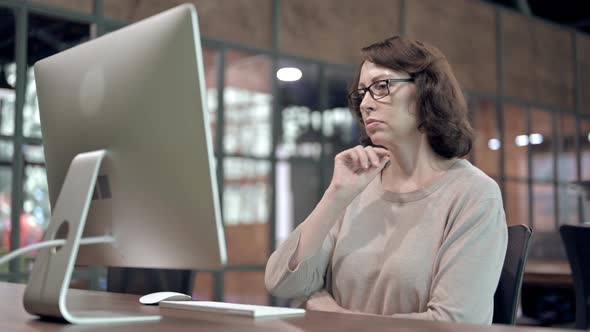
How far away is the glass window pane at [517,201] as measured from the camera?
29.5 ft

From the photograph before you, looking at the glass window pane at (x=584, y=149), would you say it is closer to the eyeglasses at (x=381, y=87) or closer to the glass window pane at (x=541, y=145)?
the glass window pane at (x=541, y=145)

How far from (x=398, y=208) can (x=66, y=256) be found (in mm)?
1035

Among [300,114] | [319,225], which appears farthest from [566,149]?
[319,225]

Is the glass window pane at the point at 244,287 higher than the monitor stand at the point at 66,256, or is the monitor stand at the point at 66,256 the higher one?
the monitor stand at the point at 66,256

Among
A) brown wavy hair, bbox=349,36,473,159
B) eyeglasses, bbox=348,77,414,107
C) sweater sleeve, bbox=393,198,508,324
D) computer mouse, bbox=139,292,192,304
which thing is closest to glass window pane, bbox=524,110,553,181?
brown wavy hair, bbox=349,36,473,159

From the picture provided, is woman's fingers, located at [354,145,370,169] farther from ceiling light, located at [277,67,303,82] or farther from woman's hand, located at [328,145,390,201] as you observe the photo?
ceiling light, located at [277,67,303,82]

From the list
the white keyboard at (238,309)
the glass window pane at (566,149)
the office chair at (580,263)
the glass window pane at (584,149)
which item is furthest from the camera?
the glass window pane at (584,149)

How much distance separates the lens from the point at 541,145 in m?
A: 9.50

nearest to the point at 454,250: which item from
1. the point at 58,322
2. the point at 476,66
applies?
the point at 58,322

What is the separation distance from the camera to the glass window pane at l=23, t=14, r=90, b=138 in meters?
5.12

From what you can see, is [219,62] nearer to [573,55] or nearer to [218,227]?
[218,227]

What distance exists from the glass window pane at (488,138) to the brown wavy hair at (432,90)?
6.84m

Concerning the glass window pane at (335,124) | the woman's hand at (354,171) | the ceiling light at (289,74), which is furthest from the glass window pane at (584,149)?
the woman's hand at (354,171)

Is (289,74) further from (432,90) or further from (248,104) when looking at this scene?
(432,90)
